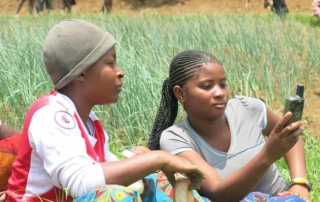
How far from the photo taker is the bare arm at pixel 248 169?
2104 mm

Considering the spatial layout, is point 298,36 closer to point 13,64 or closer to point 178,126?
point 13,64

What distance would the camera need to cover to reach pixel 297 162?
8.56 feet

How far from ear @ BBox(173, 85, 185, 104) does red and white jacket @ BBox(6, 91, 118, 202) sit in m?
0.50

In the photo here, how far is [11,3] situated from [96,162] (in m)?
22.3

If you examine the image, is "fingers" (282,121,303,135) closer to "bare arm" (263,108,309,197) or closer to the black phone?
the black phone

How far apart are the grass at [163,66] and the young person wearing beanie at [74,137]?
131 centimetres

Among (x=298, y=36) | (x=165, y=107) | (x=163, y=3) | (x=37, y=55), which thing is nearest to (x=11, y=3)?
(x=163, y=3)

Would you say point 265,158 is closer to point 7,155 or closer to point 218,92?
point 218,92

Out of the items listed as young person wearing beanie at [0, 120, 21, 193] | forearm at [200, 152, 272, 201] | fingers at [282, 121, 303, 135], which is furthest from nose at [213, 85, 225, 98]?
young person wearing beanie at [0, 120, 21, 193]

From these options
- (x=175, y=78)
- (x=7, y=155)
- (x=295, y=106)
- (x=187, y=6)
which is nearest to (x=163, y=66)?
(x=175, y=78)

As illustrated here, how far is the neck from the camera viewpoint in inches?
87.7

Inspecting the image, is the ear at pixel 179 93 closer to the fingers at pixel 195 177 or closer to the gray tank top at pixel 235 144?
the gray tank top at pixel 235 144

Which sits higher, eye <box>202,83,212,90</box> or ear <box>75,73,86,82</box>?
ear <box>75,73,86,82</box>

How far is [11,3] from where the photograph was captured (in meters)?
23.5
